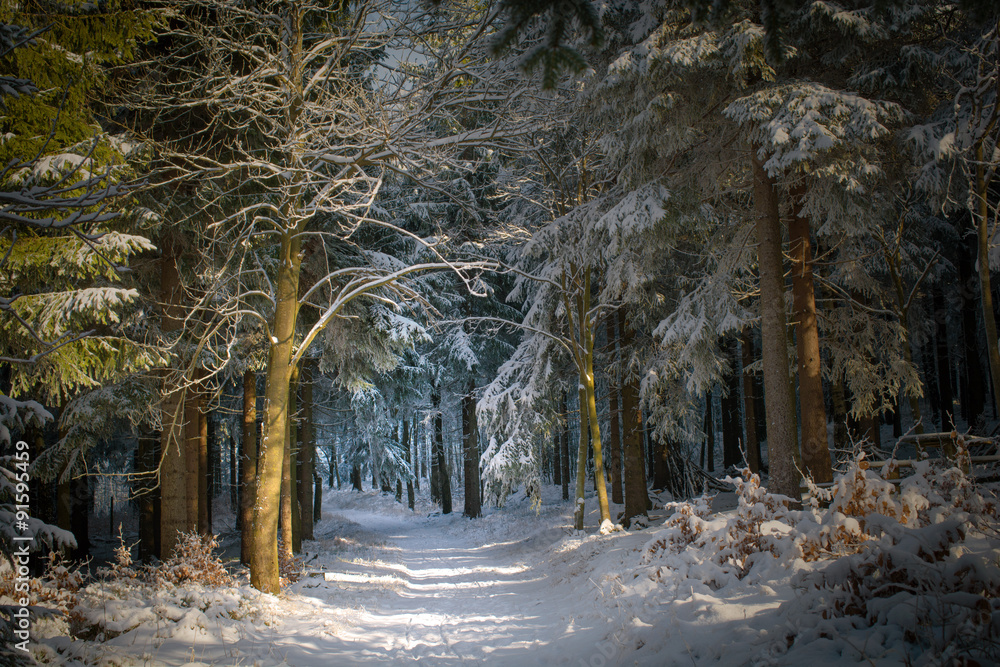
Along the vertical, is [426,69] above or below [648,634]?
above

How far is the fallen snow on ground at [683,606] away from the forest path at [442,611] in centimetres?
4

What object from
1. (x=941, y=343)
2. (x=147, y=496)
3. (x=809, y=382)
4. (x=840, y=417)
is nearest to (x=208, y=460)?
(x=147, y=496)

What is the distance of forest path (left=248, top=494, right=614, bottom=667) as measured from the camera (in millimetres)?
4930

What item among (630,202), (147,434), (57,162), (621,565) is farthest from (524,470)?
(57,162)

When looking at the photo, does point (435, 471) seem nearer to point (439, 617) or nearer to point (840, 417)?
point (840, 417)

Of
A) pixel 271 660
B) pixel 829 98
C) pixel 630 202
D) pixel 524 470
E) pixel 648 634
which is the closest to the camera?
pixel 648 634

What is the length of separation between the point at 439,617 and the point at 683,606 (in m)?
3.79

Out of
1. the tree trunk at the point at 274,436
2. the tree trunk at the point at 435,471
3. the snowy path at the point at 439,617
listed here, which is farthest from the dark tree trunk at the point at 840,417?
the tree trunk at the point at 435,471

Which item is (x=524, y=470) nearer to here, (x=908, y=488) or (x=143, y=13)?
(x=908, y=488)

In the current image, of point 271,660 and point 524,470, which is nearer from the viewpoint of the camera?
point 271,660

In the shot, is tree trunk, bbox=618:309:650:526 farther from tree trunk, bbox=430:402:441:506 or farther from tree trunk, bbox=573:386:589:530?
tree trunk, bbox=430:402:441:506

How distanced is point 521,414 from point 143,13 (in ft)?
35.4

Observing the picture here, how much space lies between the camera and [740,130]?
7.51 meters

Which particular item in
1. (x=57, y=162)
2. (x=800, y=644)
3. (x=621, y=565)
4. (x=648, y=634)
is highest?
(x=57, y=162)
